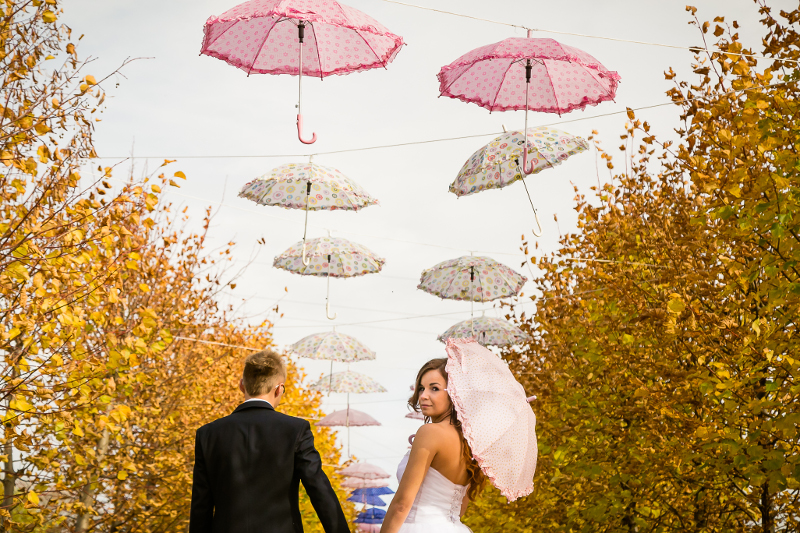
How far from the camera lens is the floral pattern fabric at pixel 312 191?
41.9ft

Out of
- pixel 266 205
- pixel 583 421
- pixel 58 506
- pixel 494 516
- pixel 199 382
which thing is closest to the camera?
pixel 58 506

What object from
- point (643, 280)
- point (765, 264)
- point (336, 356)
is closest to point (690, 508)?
point (643, 280)

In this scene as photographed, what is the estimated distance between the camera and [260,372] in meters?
4.36

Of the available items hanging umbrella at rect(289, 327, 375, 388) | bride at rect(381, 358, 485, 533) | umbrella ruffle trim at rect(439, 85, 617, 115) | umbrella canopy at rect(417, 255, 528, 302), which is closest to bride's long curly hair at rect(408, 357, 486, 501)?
bride at rect(381, 358, 485, 533)

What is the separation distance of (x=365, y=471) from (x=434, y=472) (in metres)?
25.7

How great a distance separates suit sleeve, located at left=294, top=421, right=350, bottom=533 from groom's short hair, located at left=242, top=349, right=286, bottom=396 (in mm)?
316

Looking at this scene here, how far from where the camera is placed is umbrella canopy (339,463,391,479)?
28.6m

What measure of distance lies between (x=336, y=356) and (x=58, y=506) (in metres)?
12.2

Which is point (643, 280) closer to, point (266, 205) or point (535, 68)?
point (535, 68)

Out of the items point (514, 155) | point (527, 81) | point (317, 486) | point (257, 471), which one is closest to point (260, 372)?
point (257, 471)

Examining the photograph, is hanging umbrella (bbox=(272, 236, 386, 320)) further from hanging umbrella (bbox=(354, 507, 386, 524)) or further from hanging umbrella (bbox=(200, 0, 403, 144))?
hanging umbrella (bbox=(354, 507, 386, 524))

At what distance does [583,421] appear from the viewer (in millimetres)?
10203

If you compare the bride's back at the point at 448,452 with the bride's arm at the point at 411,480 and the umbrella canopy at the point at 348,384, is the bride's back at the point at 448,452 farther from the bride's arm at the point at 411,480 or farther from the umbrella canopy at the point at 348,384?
the umbrella canopy at the point at 348,384

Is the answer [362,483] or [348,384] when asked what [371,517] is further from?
[348,384]
